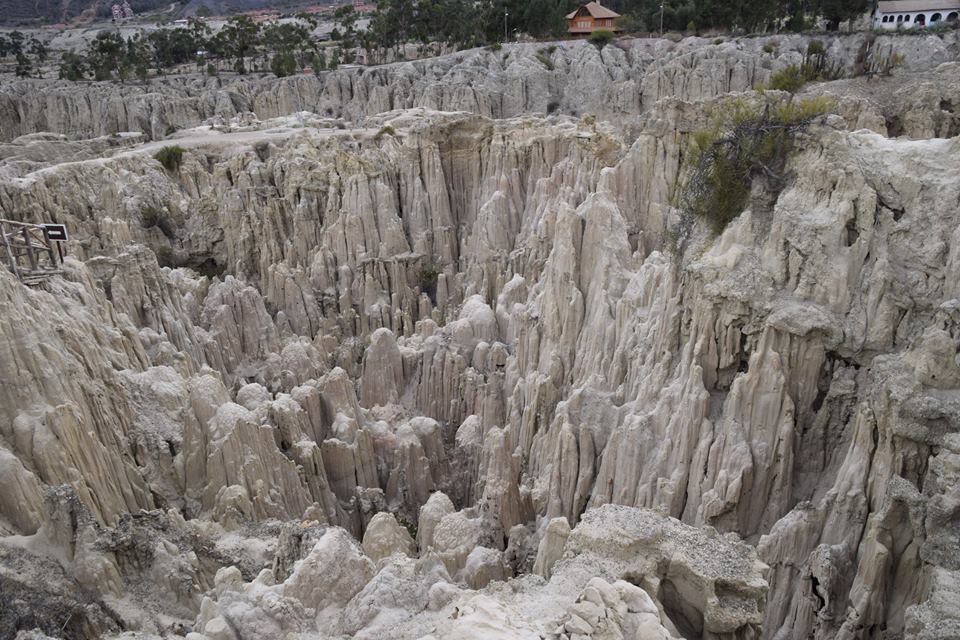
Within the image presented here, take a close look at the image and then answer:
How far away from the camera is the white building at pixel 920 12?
54.0 meters

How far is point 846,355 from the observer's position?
1101 centimetres

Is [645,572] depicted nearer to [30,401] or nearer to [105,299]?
[30,401]

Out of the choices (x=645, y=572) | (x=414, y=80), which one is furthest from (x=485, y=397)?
(x=414, y=80)

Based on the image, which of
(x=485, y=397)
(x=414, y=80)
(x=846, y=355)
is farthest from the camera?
(x=414, y=80)

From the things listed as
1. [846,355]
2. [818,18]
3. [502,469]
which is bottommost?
[502,469]

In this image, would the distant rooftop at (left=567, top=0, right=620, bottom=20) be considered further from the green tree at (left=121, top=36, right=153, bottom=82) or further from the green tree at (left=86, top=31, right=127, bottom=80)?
the green tree at (left=86, top=31, right=127, bottom=80)

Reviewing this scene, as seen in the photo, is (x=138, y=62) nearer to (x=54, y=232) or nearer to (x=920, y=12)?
(x=54, y=232)

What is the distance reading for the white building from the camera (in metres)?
54.0

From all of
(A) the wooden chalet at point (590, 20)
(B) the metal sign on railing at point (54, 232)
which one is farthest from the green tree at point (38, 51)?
(B) the metal sign on railing at point (54, 232)

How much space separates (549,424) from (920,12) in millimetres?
56045

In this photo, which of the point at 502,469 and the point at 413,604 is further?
the point at 502,469

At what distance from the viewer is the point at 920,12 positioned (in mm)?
53938

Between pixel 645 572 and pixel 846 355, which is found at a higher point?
pixel 846 355

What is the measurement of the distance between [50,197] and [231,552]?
24.5 meters
